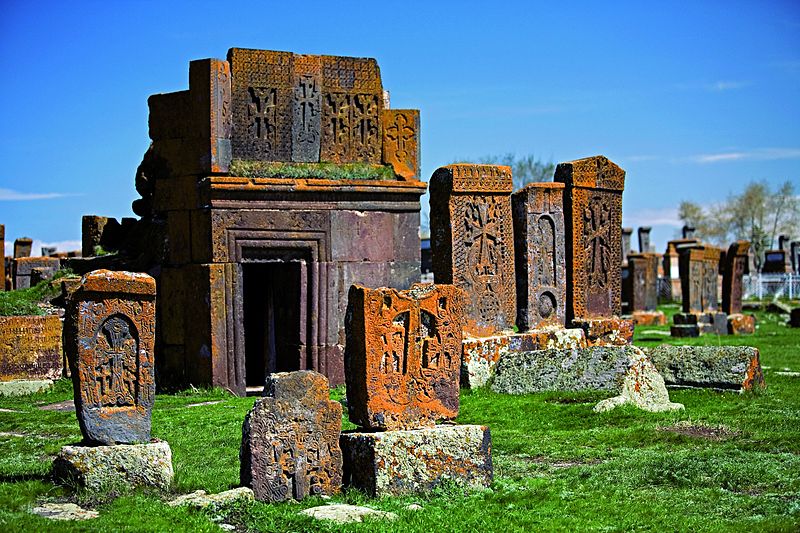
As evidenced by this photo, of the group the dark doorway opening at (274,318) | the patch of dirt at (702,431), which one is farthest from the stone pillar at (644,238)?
the patch of dirt at (702,431)

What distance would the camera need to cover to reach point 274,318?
1490 centimetres

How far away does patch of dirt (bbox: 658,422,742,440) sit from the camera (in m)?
8.95

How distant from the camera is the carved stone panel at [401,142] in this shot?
14.5m

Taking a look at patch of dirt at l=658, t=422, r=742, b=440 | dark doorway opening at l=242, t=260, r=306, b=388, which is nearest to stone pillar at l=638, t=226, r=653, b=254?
dark doorway opening at l=242, t=260, r=306, b=388

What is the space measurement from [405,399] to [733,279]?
17.2 metres

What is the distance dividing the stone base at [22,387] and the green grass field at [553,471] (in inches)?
59.5

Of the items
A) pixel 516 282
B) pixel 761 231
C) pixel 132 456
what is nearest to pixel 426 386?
pixel 132 456

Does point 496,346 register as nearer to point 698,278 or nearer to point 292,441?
point 292,441

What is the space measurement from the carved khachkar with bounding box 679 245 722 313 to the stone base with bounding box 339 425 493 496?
1645 centimetres

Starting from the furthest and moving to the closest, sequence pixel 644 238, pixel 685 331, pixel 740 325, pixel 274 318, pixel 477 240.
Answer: pixel 644 238
pixel 740 325
pixel 685 331
pixel 274 318
pixel 477 240

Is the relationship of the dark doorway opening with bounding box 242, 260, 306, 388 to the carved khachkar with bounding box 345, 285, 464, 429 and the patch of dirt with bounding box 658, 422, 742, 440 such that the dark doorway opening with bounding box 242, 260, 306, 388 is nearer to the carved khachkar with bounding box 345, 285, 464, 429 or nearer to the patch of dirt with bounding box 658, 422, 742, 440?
the patch of dirt with bounding box 658, 422, 742, 440

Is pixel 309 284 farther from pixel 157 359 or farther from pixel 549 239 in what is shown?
pixel 549 239

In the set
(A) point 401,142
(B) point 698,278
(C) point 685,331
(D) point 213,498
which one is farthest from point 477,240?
(B) point 698,278

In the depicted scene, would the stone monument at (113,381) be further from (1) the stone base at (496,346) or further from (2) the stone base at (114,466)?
(1) the stone base at (496,346)
